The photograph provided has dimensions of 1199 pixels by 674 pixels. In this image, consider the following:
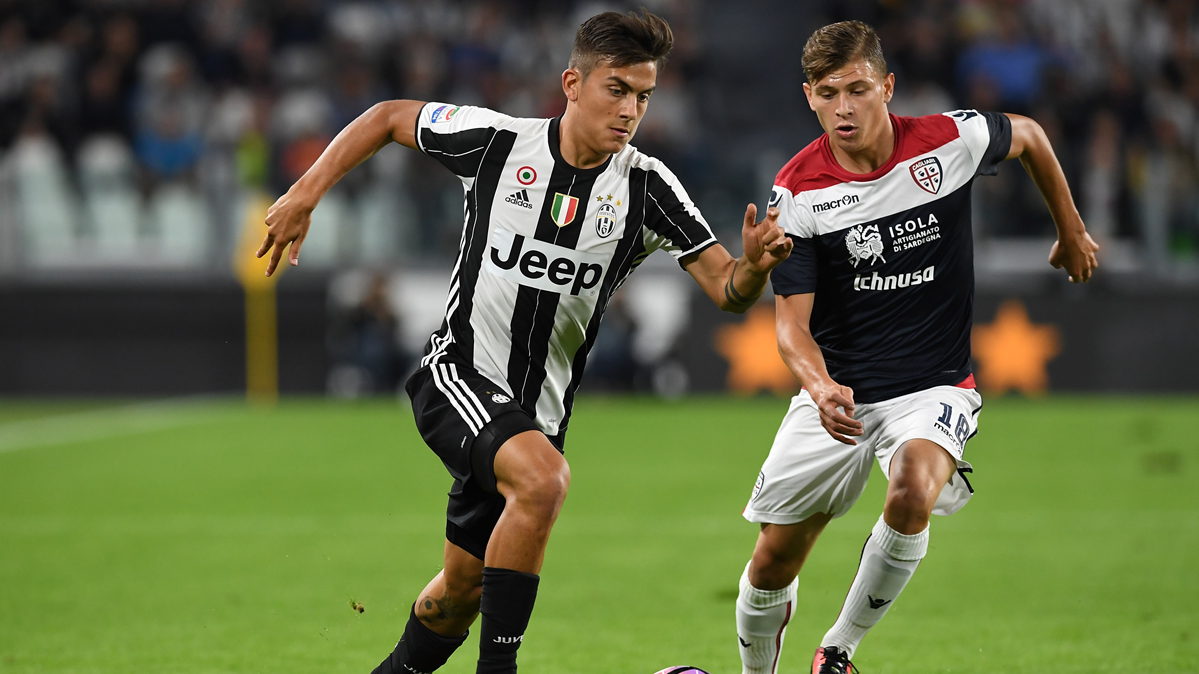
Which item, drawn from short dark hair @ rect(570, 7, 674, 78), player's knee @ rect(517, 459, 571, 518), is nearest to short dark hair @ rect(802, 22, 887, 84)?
short dark hair @ rect(570, 7, 674, 78)

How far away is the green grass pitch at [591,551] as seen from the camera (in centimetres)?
548

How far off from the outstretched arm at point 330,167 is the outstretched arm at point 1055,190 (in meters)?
2.19

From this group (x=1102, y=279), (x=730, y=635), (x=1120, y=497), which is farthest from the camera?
(x=1102, y=279)

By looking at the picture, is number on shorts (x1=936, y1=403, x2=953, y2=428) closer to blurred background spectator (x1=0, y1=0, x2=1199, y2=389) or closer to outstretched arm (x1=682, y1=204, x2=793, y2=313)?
outstretched arm (x1=682, y1=204, x2=793, y2=313)

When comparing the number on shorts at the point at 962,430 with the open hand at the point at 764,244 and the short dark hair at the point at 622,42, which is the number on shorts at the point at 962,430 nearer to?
the open hand at the point at 764,244

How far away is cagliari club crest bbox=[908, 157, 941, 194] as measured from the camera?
471cm

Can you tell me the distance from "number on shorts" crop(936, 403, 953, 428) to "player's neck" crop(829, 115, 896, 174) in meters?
0.88

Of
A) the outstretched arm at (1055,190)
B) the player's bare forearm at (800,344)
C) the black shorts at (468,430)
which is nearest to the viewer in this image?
the black shorts at (468,430)

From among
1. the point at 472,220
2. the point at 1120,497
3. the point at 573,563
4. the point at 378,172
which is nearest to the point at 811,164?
the point at 472,220

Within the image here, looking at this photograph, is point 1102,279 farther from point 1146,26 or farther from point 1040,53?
point 1146,26

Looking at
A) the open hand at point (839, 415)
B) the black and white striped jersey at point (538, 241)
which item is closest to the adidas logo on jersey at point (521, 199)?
the black and white striped jersey at point (538, 241)

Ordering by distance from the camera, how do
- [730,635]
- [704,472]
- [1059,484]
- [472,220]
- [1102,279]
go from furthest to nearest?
1. [1102,279]
2. [704,472]
3. [1059,484]
4. [730,635]
5. [472,220]

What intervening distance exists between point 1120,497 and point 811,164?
5661mm

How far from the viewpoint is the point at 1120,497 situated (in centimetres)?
930
